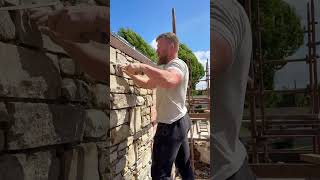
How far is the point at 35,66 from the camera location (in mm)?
1718

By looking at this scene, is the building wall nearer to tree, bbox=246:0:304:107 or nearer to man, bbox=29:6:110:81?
man, bbox=29:6:110:81

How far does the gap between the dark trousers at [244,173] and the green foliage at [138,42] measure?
53 cm

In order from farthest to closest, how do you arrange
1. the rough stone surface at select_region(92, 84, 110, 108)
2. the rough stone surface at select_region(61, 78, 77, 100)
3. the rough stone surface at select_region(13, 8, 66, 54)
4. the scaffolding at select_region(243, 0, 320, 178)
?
the rough stone surface at select_region(92, 84, 110, 108) < the rough stone surface at select_region(61, 78, 77, 100) < the rough stone surface at select_region(13, 8, 66, 54) < the scaffolding at select_region(243, 0, 320, 178)

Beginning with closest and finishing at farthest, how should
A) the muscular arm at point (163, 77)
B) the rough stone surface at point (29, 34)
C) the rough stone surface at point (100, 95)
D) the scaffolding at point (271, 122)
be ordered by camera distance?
the scaffolding at point (271, 122) → the rough stone surface at point (29, 34) → the muscular arm at point (163, 77) → the rough stone surface at point (100, 95)

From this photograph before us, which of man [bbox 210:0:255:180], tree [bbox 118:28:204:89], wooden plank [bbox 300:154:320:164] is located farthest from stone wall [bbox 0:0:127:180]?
wooden plank [bbox 300:154:320:164]

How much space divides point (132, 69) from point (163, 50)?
0.17m

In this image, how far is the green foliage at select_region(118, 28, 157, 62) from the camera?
1.84m

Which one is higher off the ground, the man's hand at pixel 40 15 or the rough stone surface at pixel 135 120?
the man's hand at pixel 40 15

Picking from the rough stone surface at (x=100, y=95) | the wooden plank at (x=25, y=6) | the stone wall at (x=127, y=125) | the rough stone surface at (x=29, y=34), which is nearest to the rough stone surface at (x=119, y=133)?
the stone wall at (x=127, y=125)

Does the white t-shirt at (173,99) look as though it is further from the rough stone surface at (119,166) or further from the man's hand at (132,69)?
the rough stone surface at (119,166)

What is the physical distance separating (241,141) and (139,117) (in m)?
0.52

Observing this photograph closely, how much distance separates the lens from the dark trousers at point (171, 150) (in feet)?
5.87

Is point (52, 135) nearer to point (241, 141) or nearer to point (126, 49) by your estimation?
point (126, 49)

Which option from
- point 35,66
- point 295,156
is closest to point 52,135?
point 35,66
